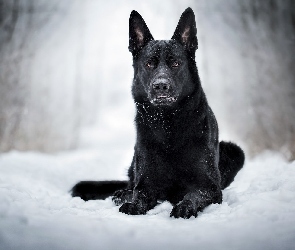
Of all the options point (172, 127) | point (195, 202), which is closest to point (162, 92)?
point (172, 127)

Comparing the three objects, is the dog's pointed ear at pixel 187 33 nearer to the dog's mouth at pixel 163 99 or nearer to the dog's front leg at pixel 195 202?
the dog's mouth at pixel 163 99

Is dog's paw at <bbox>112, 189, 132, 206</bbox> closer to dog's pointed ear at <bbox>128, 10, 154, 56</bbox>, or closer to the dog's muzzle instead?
the dog's muzzle

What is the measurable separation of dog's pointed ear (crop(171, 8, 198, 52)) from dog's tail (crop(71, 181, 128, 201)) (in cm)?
194

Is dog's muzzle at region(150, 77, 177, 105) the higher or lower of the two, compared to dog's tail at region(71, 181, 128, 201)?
higher

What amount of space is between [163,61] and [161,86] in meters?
0.42

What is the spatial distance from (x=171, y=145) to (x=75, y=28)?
8592mm

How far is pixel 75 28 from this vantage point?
10.8 metres

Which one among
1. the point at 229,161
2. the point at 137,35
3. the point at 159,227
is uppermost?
the point at 137,35

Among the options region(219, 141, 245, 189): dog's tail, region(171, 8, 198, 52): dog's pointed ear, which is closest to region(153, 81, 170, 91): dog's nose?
region(171, 8, 198, 52): dog's pointed ear

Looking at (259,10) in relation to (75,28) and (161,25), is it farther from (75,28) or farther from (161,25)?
(75,28)

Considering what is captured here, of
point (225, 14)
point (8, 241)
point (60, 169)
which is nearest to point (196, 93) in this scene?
point (8, 241)

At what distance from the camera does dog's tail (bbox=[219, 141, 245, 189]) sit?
4.05 metres

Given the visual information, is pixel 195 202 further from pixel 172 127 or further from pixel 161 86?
pixel 161 86

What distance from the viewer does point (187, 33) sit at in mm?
3578
